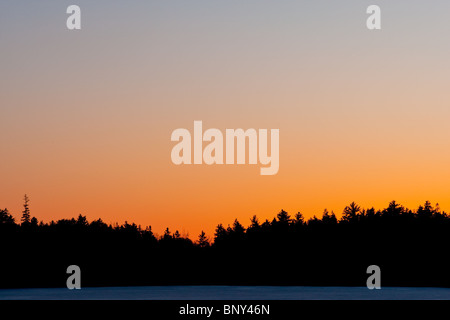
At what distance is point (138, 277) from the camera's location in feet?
541

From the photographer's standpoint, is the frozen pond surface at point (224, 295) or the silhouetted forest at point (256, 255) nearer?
the frozen pond surface at point (224, 295)

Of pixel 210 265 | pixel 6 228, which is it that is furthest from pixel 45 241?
pixel 210 265

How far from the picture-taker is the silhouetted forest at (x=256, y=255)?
159m

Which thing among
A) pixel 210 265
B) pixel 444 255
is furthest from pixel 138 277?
pixel 444 255

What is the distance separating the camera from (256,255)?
7165 inches

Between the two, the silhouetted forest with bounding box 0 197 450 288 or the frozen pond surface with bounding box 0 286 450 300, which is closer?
the frozen pond surface with bounding box 0 286 450 300

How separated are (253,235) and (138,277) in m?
42.4

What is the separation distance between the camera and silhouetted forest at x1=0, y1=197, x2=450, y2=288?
158625mm

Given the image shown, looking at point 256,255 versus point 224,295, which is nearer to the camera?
point 224,295
